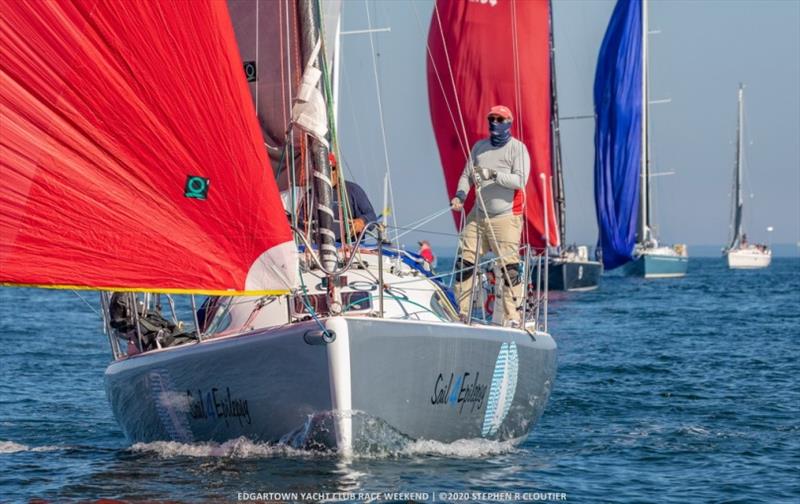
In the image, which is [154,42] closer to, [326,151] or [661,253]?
[326,151]

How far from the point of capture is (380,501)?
8.74 meters

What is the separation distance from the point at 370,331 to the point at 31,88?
2.81m

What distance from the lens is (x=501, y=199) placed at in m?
12.0

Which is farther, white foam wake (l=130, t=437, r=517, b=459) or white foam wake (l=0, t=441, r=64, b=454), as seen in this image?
white foam wake (l=0, t=441, r=64, b=454)

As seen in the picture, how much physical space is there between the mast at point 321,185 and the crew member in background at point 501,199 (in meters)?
2.05

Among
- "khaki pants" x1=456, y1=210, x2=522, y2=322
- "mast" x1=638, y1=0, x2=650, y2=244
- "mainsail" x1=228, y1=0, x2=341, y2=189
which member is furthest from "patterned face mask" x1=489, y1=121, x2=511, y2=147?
"mast" x1=638, y1=0, x2=650, y2=244

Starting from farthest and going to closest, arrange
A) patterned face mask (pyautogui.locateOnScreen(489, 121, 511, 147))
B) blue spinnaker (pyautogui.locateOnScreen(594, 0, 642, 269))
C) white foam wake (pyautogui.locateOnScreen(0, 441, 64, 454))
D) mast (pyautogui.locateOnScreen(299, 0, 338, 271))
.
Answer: blue spinnaker (pyautogui.locateOnScreen(594, 0, 642, 269)) < patterned face mask (pyautogui.locateOnScreen(489, 121, 511, 147)) < white foam wake (pyautogui.locateOnScreen(0, 441, 64, 454)) < mast (pyautogui.locateOnScreen(299, 0, 338, 271))

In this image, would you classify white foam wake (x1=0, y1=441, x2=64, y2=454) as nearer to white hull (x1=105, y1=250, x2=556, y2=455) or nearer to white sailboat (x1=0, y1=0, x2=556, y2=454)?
white hull (x1=105, y1=250, x2=556, y2=455)

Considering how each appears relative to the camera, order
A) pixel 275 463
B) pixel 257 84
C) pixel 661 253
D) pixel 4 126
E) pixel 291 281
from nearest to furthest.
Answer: pixel 4 126
pixel 291 281
pixel 275 463
pixel 257 84
pixel 661 253

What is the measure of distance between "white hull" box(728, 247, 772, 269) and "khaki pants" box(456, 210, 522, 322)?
76.9 meters

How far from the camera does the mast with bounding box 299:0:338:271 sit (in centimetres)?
979

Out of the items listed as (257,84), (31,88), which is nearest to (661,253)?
(257,84)

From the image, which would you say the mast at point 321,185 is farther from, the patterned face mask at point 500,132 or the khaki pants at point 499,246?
the patterned face mask at point 500,132

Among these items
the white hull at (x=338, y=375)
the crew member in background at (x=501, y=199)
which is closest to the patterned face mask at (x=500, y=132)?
the crew member in background at (x=501, y=199)
